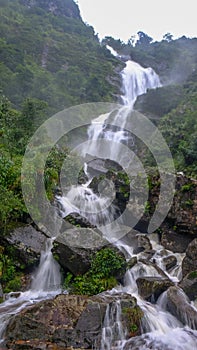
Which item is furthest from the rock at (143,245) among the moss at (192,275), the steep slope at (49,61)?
the steep slope at (49,61)

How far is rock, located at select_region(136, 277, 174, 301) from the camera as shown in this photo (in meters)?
7.86

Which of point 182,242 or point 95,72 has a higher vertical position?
point 95,72

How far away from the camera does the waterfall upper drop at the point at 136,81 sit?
40.0 meters

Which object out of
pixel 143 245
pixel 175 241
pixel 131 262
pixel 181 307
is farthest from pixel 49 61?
pixel 181 307

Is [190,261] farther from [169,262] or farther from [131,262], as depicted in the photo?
[131,262]

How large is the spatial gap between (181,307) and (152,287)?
2.93ft

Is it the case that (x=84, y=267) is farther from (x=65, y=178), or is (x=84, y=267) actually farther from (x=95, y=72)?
(x=95, y=72)

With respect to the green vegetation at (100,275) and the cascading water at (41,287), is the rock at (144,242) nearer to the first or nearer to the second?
the green vegetation at (100,275)

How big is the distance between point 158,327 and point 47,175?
7.00 m

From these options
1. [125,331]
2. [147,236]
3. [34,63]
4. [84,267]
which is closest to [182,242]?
[147,236]

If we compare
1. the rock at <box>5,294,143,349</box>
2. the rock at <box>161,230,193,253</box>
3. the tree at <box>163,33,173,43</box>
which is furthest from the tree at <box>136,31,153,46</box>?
the rock at <box>5,294,143,349</box>

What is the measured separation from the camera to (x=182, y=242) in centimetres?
1139

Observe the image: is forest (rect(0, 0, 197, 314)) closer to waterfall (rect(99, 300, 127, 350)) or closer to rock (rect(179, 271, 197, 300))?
rock (rect(179, 271, 197, 300))

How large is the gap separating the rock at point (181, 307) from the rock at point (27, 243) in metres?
3.97
